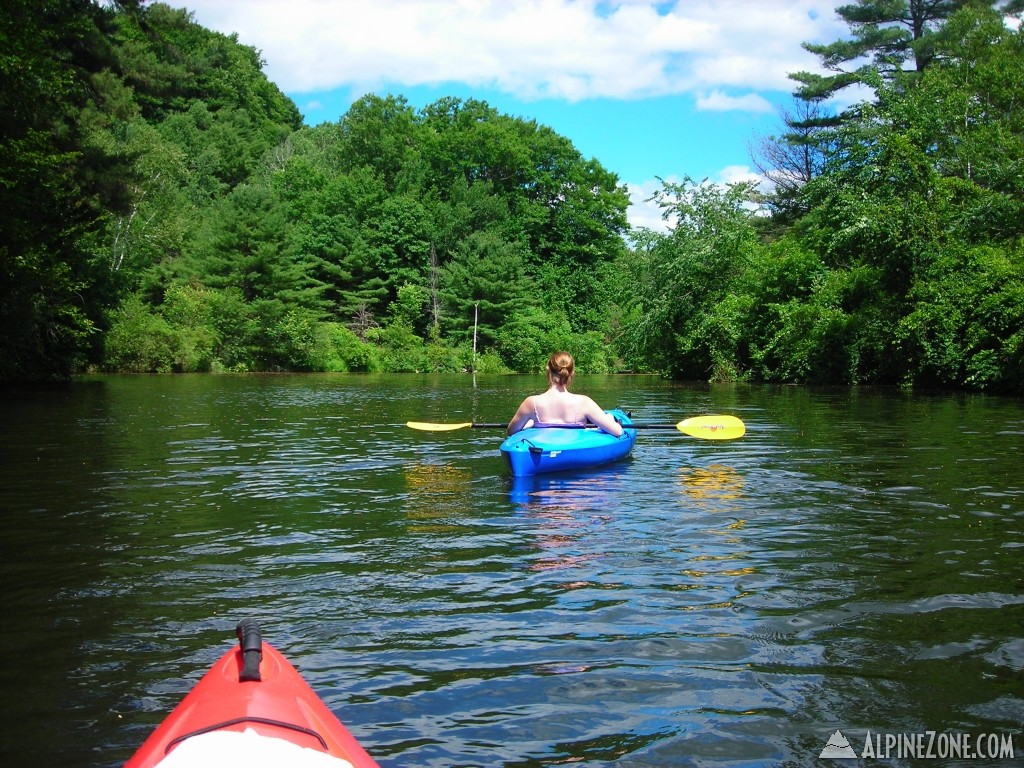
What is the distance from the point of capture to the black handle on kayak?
2600mm

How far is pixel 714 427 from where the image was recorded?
36.4ft

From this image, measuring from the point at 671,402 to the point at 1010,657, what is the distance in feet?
51.6

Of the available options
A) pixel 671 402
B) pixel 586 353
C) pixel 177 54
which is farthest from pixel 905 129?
pixel 586 353

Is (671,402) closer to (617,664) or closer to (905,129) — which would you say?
(905,129)

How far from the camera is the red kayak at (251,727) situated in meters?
2.19

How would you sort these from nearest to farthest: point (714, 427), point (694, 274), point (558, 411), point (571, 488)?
point (571, 488), point (558, 411), point (714, 427), point (694, 274)

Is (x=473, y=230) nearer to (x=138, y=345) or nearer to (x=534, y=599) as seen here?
(x=138, y=345)

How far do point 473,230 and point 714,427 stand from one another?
4834 cm

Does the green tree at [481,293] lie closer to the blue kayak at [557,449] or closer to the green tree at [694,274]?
the green tree at [694,274]

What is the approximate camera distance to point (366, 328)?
5156 centimetres

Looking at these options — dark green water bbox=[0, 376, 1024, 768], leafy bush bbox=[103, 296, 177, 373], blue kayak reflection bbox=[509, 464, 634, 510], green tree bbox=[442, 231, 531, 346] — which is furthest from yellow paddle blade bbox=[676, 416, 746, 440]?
green tree bbox=[442, 231, 531, 346]

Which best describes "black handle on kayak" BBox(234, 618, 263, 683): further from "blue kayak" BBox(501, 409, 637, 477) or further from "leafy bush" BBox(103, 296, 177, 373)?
"leafy bush" BBox(103, 296, 177, 373)

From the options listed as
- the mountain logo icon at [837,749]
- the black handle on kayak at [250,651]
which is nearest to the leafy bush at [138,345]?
the black handle on kayak at [250,651]

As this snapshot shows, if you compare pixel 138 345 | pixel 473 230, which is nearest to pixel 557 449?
pixel 138 345
